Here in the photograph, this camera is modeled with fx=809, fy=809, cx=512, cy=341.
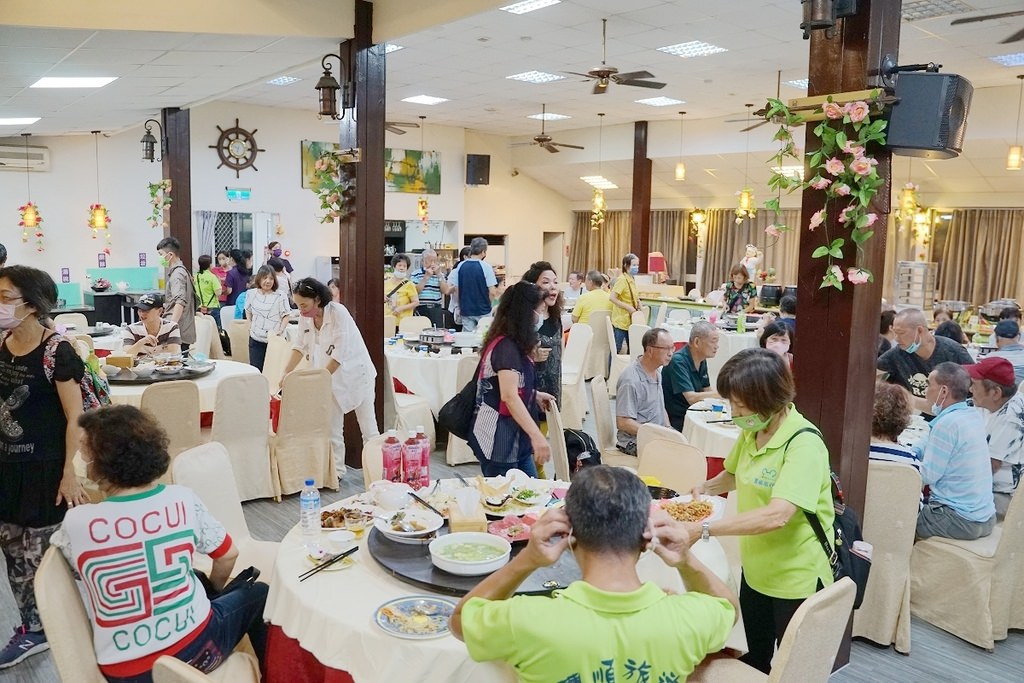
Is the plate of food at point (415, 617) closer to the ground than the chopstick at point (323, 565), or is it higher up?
closer to the ground

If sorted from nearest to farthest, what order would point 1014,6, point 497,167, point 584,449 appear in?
point 584,449 < point 1014,6 < point 497,167

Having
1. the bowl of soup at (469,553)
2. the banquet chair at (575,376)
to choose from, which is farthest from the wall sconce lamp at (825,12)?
the banquet chair at (575,376)

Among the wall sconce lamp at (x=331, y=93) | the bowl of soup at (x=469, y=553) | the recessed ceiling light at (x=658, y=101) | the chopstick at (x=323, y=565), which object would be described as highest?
the recessed ceiling light at (x=658, y=101)

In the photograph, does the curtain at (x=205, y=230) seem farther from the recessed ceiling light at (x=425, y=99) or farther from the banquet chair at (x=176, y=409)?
the banquet chair at (x=176, y=409)

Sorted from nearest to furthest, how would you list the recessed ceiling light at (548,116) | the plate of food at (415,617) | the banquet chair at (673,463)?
the plate of food at (415,617), the banquet chair at (673,463), the recessed ceiling light at (548,116)

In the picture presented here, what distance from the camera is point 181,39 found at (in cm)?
612

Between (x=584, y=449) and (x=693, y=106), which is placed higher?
(x=693, y=106)

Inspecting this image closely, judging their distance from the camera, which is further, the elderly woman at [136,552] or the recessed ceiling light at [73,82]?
the recessed ceiling light at [73,82]

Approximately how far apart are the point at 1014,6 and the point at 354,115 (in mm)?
6157

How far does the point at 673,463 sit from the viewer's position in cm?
386

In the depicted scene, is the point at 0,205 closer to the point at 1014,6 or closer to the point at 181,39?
the point at 181,39

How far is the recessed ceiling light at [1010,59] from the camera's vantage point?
9523mm

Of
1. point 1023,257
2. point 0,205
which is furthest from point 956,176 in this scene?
point 0,205

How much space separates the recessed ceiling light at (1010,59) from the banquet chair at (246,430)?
30.4 ft
